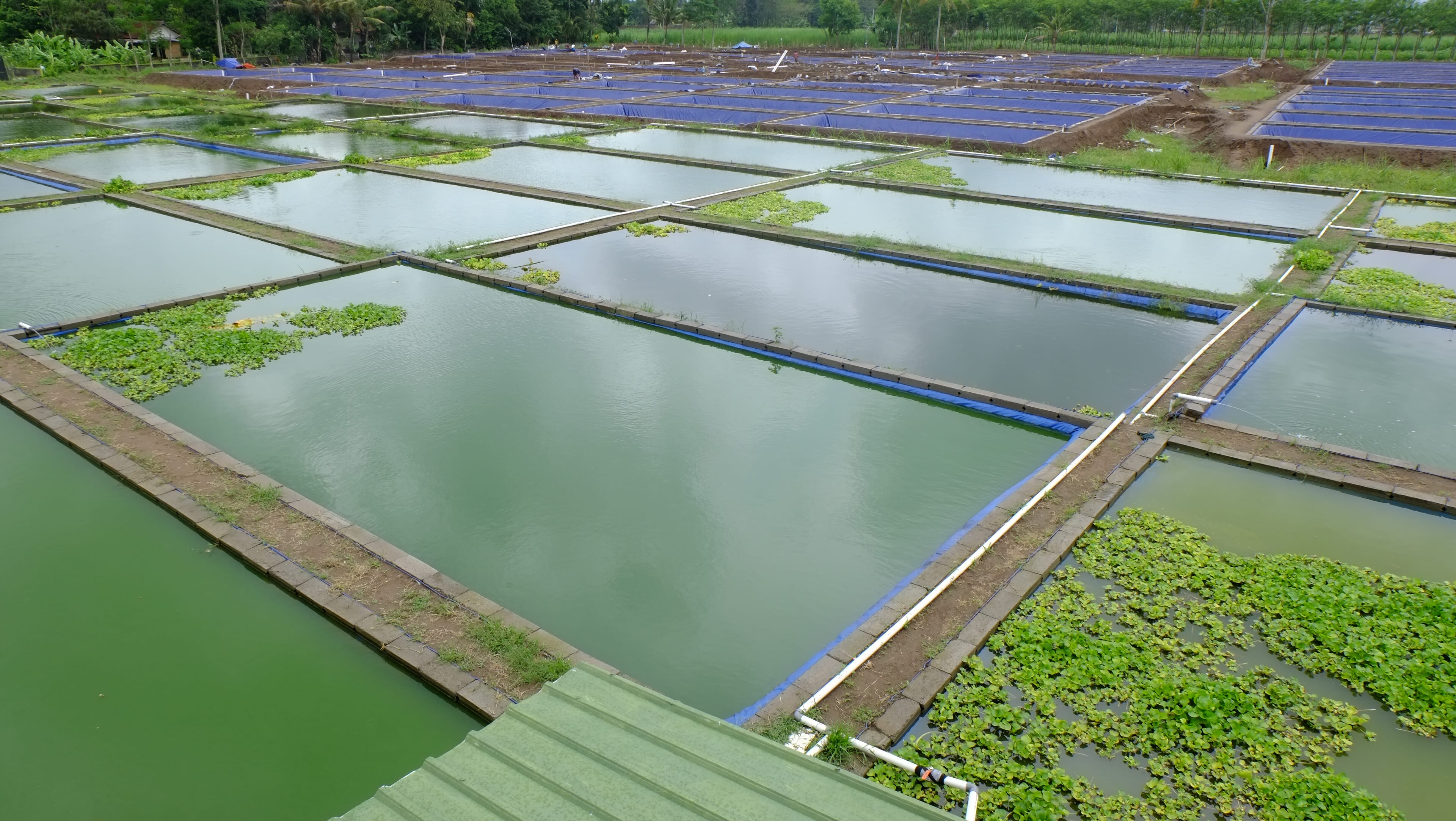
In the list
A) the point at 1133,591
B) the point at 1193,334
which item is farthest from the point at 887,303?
the point at 1133,591

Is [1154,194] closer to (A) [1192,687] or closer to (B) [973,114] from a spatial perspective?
(B) [973,114]

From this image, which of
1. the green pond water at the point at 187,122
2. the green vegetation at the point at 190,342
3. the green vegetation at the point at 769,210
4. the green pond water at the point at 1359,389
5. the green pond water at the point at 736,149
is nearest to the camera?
the green pond water at the point at 1359,389

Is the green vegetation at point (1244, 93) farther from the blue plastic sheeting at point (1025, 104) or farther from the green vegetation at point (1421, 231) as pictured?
the green vegetation at point (1421, 231)

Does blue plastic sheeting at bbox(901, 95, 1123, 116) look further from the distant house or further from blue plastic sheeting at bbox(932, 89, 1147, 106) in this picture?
the distant house

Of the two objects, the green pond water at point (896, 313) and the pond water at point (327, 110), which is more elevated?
the pond water at point (327, 110)

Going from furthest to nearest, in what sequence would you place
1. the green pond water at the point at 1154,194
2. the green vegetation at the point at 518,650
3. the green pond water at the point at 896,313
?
the green pond water at the point at 1154,194 → the green pond water at the point at 896,313 → the green vegetation at the point at 518,650

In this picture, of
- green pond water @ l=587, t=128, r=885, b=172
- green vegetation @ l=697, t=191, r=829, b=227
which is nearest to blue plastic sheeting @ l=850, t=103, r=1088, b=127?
green pond water @ l=587, t=128, r=885, b=172

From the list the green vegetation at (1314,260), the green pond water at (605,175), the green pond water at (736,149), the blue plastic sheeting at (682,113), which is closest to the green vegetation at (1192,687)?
the green vegetation at (1314,260)
